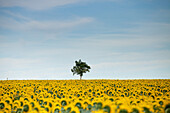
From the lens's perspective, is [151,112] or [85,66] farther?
[85,66]

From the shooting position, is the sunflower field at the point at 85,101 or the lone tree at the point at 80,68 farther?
the lone tree at the point at 80,68

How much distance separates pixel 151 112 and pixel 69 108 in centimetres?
322

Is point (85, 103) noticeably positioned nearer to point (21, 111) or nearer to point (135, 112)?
point (21, 111)

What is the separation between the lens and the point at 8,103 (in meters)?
13.2

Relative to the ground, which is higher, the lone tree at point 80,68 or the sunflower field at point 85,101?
the lone tree at point 80,68

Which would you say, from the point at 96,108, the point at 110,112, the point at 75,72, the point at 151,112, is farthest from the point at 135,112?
the point at 75,72

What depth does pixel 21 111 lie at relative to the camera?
10.5 m

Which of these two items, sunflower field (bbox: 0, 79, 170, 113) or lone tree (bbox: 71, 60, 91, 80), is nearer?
sunflower field (bbox: 0, 79, 170, 113)

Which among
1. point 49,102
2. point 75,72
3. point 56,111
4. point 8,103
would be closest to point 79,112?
point 56,111

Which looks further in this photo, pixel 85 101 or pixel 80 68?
pixel 80 68

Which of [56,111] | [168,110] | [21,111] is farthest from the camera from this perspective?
[21,111]

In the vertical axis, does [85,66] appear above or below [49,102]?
above

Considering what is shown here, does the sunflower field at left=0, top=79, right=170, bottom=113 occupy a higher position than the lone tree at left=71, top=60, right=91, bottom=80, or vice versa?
the lone tree at left=71, top=60, right=91, bottom=80

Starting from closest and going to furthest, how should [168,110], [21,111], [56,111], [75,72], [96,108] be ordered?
1. [168,110]
2. [96,108]
3. [56,111]
4. [21,111]
5. [75,72]
